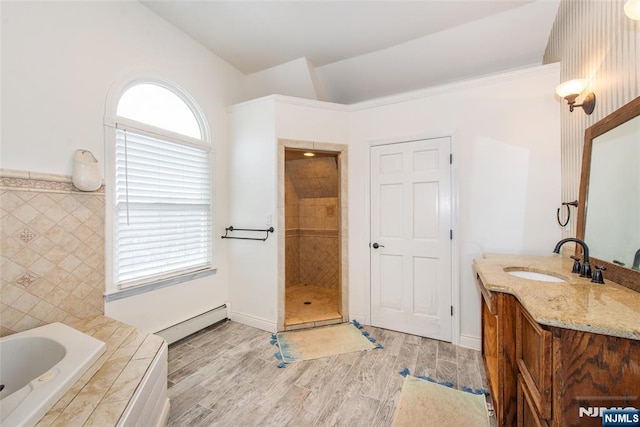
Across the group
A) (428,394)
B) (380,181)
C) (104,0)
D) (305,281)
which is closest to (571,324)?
(428,394)

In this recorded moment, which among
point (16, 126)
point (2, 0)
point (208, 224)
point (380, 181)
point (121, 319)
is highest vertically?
point (2, 0)

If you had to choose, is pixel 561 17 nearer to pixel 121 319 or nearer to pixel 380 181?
pixel 380 181

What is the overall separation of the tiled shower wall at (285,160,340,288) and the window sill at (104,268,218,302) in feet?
5.97

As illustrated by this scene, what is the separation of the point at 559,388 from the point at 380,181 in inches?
89.6

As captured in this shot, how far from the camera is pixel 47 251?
178 cm

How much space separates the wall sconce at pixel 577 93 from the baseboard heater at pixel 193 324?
3734 mm

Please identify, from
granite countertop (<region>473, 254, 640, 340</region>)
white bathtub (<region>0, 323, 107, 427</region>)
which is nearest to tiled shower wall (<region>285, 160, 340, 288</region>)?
granite countertop (<region>473, 254, 640, 340</region>)

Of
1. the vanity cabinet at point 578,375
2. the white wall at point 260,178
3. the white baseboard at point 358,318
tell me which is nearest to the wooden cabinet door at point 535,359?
the vanity cabinet at point 578,375

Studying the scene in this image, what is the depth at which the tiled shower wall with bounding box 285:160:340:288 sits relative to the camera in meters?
4.57

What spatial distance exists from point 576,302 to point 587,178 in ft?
3.61

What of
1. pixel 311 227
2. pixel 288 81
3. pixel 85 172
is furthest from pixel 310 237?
pixel 85 172

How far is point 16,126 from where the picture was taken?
5.43 feet

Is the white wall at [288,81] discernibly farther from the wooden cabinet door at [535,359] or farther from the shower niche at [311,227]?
the wooden cabinet door at [535,359]

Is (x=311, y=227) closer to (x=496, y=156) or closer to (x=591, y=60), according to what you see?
(x=496, y=156)
